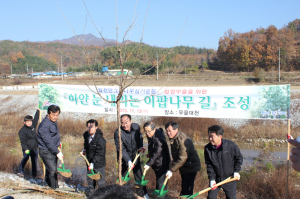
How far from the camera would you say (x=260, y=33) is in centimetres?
4481

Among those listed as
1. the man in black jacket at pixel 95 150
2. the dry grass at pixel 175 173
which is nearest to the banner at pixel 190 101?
the man in black jacket at pixel 95 150

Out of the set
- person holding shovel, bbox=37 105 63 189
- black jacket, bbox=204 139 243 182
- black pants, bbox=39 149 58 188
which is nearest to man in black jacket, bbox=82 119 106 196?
person holding shovel, bbox=37 105 63 189

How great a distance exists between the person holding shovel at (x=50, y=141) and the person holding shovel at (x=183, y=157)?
81.3 inches

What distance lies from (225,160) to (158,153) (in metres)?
1.09

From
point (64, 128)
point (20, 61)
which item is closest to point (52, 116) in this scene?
point (64, 128)

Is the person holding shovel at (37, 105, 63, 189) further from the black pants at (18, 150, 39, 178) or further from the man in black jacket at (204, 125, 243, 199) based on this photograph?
the man in black jacket at (204, 125, 243, 199)

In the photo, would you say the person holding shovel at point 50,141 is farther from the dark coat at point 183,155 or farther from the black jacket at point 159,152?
the dark coat at point 183,155

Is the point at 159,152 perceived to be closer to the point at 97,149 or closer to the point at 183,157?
the point at 183,157

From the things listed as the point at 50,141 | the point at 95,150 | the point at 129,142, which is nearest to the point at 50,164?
the point at 50,141

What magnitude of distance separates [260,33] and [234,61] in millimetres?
10056

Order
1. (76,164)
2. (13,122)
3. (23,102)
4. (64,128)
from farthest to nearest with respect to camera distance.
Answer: (23,102)
(13,122)
(64,128)
(76,164)

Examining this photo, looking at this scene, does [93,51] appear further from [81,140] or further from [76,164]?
[81,140]

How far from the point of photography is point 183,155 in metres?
3.78

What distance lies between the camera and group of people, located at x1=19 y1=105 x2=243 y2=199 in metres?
3.59
